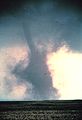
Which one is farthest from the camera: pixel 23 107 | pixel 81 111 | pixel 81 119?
pixel 23 107

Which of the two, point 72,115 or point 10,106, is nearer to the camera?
point 72,115

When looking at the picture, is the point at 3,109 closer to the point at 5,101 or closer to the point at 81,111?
the point at 5,101

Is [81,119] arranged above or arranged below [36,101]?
below

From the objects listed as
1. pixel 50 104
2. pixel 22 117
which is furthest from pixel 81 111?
pixel 22 117

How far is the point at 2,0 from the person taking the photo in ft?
19.0

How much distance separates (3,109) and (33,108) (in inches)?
21.4

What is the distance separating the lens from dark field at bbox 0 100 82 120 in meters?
5.52

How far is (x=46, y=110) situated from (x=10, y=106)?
0.67 metres

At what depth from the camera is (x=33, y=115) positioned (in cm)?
562

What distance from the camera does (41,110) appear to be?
591 cm

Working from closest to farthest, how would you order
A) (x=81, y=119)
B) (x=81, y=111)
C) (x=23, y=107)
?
(x=81, y=119) < (x=81, y=111) < (x=23, y=107)

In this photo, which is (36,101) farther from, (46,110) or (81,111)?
(81,111)

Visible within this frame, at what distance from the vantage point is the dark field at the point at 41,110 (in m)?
5.52

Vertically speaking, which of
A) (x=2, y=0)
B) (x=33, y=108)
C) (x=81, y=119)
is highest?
(x=2, y=0)
